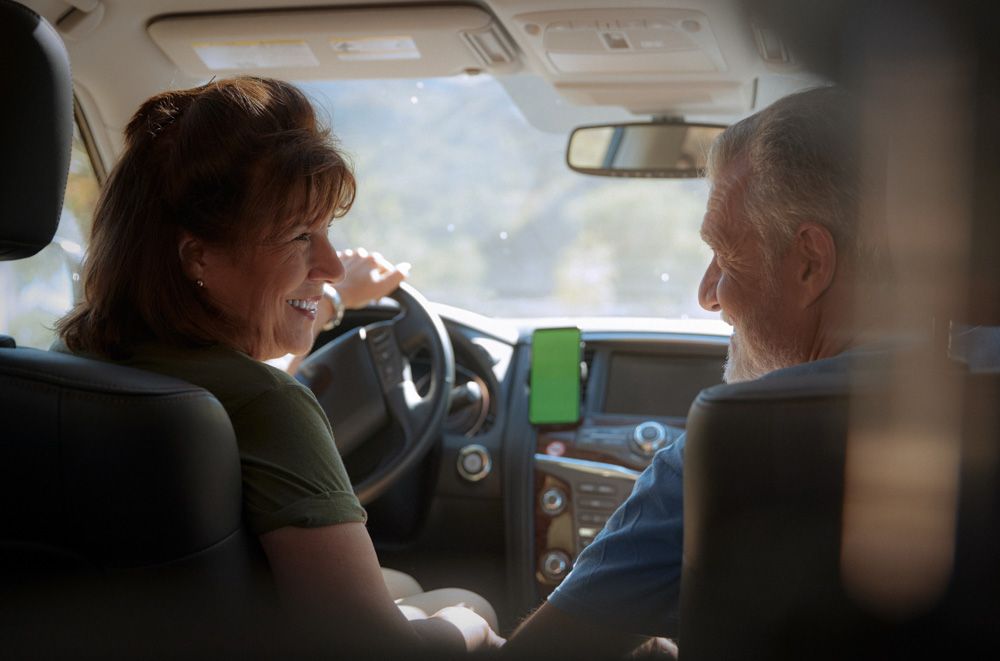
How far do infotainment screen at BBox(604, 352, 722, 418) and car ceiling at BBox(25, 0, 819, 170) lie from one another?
0.76 m

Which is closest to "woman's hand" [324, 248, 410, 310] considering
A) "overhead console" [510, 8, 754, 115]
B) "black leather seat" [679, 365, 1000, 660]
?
"overhead console" [510, 8, 754, 115]

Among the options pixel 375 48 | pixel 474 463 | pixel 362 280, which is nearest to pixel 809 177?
pixel 362 280

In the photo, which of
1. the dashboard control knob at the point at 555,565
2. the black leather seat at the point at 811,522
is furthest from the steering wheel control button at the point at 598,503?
the black leather seat at the point at 811,522

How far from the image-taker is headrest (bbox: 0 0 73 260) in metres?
1.46

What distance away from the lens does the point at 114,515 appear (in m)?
1.31

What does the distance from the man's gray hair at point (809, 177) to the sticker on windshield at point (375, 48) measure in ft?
5.08

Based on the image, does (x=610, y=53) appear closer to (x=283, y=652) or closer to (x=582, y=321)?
(x=582, y=321)

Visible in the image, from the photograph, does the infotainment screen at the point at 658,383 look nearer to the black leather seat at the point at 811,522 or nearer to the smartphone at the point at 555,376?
the smartphone at the point at 555,376

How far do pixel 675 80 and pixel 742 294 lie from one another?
1.63m

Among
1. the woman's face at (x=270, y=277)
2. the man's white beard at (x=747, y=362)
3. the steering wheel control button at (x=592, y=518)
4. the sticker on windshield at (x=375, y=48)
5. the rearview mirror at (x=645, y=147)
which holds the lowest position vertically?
the steering wheel control button at (x=592, y=518)

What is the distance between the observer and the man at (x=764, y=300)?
1.52m

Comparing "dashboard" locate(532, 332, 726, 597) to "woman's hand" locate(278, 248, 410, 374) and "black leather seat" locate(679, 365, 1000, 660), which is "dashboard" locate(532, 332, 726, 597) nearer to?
"woman's hand" locate(278, 248, 410, 374)

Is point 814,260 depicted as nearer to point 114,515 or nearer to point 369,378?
point 114,515

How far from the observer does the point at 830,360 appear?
1342 mm
